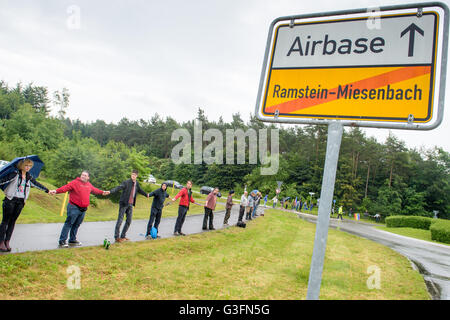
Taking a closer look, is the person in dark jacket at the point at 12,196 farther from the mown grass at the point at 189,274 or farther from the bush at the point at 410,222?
the bush at the point at 410,222

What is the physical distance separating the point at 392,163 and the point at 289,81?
206 ft

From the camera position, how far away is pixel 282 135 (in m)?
72.7

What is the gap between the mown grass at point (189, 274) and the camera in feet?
16.0

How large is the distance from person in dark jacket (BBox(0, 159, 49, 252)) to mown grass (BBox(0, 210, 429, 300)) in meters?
0.65

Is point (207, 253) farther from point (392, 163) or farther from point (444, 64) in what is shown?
point (392, 163)

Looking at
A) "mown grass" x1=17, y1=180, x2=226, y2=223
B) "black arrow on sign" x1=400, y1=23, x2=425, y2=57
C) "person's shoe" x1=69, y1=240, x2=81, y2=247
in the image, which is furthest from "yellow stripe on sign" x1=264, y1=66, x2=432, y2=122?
"mown grass" x1=17, y1=180, x2=226, y2=223

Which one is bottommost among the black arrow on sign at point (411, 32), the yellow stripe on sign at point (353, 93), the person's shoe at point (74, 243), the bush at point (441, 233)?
the person's shoe at point (74, 243)

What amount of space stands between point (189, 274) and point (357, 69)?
5479 mm

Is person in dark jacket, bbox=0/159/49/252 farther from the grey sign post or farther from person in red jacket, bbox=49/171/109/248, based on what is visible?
the grey sign post

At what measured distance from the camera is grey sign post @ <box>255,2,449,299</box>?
1.79 metres

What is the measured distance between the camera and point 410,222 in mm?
29031

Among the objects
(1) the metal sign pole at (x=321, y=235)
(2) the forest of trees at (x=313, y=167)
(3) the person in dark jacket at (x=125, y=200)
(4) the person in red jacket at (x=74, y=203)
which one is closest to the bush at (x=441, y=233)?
(3) the person in dark jacket at (x=125, y=200)

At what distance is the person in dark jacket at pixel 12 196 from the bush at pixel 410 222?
32493 mm

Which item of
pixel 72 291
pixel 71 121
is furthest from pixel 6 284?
pixel 71 121
